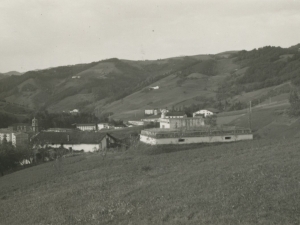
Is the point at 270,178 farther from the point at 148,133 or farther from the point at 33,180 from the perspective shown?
the point at 148,133

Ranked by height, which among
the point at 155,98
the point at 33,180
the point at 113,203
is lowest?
the point at 33,180

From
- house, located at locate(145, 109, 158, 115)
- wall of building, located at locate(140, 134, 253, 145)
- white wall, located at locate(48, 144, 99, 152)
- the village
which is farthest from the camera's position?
house, located at locate(145, 109, 158, 115)

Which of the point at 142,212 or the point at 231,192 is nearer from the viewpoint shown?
the point at 142,212

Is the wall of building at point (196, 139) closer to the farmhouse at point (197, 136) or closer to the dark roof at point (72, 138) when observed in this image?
the farmhouse at point (197, 136)

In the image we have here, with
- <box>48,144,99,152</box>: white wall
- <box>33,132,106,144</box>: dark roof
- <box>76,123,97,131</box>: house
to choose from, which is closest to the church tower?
<box>76,123,97,131</box>: house

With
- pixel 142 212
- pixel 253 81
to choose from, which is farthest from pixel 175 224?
pixel 253 81

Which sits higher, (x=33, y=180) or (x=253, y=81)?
(x=253, y=81)

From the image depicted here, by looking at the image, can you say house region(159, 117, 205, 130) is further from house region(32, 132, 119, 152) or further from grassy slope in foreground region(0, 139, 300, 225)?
grassy slope in foreground region(0, 139, 300, 225)

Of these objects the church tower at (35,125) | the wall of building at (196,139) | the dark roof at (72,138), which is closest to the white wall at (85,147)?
the dark roof at (72,138)
